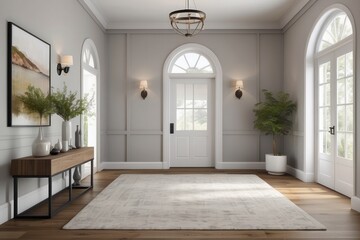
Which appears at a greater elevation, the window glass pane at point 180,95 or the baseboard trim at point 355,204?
the window glass pane at point 180,95

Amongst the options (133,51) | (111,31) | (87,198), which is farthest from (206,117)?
(87,198)

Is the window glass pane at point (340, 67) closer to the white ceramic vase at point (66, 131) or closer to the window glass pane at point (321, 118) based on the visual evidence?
the window glass pane at point (321, 118)

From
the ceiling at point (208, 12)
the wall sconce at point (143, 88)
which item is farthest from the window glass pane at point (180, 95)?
the ceiling at point (208, 12)

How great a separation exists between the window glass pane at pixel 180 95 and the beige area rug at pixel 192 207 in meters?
2.29

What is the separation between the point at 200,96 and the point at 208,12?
1797 millimetres

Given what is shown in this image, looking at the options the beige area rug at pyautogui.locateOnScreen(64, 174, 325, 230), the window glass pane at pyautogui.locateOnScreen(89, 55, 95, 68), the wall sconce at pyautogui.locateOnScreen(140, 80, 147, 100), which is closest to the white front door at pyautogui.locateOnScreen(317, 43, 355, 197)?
the beige area rug at pyautogui.locateOnScreen(64, 174, 325, 230)

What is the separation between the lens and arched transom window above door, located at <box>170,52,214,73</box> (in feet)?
25.4

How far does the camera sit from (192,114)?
7.77 meters

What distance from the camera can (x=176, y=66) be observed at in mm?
7770

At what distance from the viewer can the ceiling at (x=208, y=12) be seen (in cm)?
630

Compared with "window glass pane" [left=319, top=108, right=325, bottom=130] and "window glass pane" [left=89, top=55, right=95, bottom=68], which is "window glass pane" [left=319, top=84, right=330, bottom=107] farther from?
"window glass pane" [left=89, top=55, right=95, bottom=68]

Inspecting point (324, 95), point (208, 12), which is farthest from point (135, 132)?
point (324, 95)

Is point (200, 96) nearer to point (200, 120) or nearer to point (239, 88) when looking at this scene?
point (200, 120)

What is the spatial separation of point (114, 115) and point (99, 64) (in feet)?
4.01
